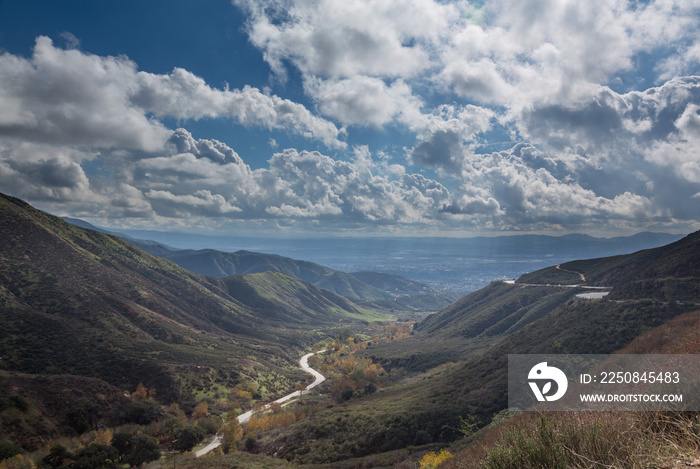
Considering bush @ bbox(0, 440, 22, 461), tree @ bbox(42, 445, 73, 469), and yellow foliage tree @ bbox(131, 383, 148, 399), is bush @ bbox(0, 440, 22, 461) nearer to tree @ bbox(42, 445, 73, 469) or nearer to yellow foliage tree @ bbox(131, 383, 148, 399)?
tree @ bbox(42, 445, 73, 469)

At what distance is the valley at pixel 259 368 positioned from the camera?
1666 inches

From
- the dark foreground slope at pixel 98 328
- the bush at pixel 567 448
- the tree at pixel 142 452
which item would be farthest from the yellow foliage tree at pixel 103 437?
the bush at pixel 567 448

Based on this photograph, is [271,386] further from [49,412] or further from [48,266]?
[48,266]

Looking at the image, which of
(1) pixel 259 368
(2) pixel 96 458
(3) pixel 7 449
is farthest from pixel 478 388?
(1) pixel 259 368

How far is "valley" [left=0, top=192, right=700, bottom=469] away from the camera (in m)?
42.3

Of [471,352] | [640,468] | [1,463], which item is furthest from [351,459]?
[471,352]

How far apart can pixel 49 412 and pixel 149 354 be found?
46527 mm

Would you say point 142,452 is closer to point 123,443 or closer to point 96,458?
point 123,443

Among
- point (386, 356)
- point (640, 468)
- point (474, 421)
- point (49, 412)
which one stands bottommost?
point (386, 356)

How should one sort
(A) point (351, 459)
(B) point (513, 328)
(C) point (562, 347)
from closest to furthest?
(A) point (351, 459) < (C) point (562, 347) < (B) point (513, 328)

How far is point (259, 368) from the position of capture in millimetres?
133625

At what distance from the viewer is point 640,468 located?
19.5 ft

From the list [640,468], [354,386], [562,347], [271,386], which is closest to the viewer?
[640,468]

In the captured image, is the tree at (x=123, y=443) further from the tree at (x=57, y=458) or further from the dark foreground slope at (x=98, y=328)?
the dark foreground slope at (x=98, y=328)
